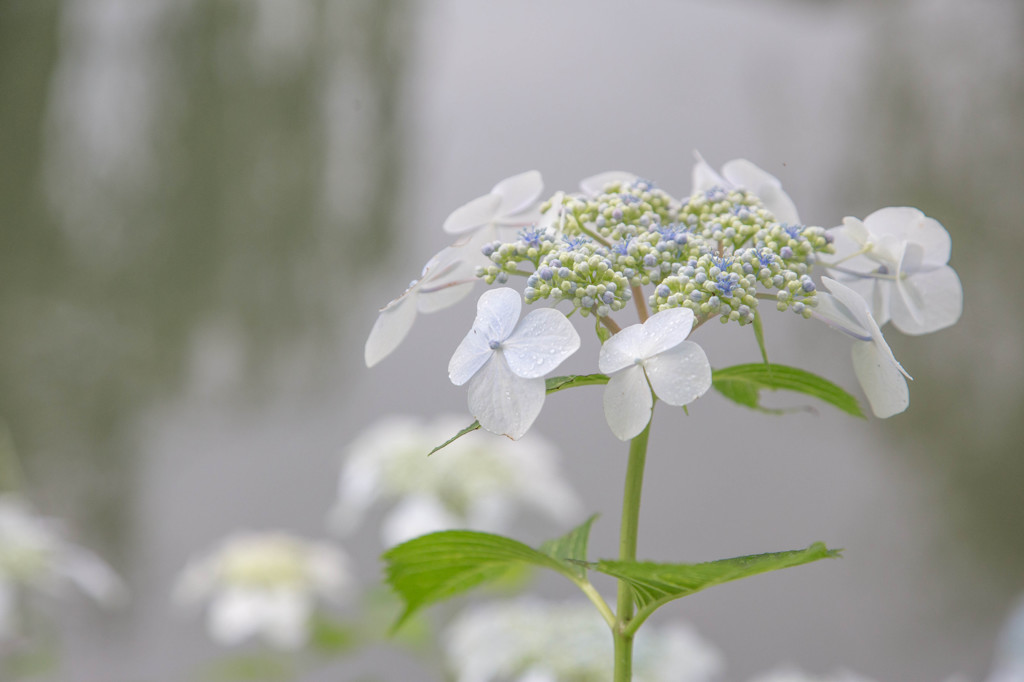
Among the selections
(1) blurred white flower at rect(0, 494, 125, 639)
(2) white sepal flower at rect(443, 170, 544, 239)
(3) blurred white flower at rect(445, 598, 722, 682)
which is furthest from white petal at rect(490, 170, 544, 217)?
(1) blurred white flower at rect(0, 494, 125, 639)

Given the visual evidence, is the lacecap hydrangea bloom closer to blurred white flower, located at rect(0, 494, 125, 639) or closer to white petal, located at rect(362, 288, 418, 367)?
white petal, located at rect(362, 288, 418, 367)

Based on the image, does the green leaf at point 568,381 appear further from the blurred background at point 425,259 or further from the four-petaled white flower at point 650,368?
the blurred background at point 425,259

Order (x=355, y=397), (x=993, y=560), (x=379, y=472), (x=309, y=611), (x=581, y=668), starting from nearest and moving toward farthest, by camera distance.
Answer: (x=581, y=668)
(x=379, y=472)
(x=309, y=611)
(x=993, y=560)
(x=355, y=397)

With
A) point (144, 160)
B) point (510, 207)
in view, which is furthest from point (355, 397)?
point (510, 207)

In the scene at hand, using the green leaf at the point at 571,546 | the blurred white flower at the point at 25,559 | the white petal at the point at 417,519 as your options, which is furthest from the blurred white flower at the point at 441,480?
the green leaf at the point at 571,546

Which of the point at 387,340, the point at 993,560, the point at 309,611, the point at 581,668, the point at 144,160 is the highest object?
the point at 144,160

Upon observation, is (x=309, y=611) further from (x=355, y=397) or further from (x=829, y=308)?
(x=829, y=308)

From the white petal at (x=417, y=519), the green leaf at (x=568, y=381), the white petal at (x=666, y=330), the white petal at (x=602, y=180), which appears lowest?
the white petal at (x=666, y=330)
